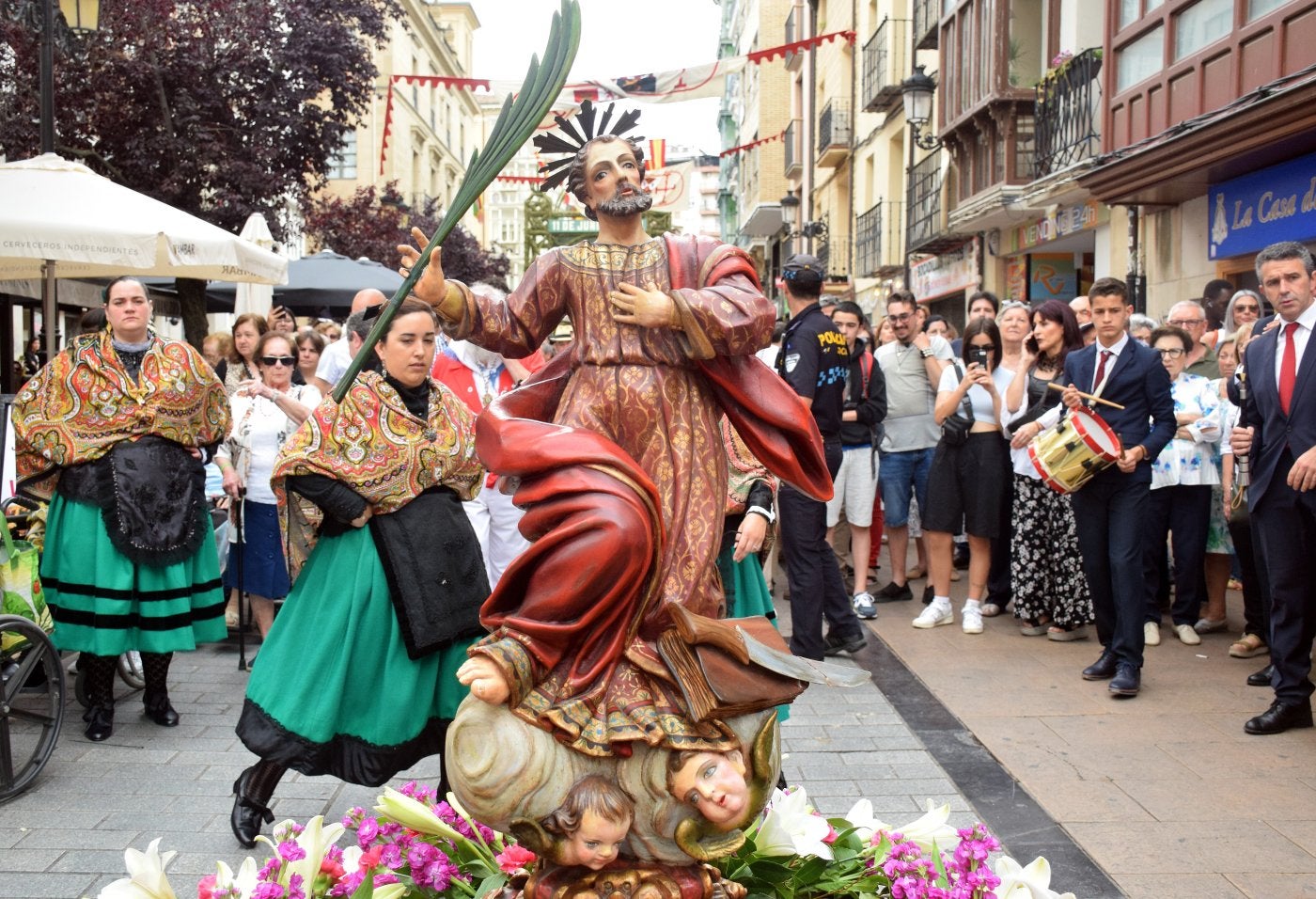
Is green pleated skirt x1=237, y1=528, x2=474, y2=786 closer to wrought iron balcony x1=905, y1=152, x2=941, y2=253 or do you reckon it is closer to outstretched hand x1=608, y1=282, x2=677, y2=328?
outstretched hand x1=608, y1=282, x2=677, y2=328

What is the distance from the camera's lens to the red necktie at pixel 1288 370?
17.7ft

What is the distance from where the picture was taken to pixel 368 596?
13.5 feet

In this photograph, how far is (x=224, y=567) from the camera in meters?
→ 7.70

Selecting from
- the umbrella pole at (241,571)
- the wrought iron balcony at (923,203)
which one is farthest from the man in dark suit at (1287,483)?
the wrought iron balcony at (923,203)

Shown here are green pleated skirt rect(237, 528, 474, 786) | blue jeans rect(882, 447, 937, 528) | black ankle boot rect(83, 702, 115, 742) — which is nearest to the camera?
green pleated skirt rect(237, 528, 474, 786)

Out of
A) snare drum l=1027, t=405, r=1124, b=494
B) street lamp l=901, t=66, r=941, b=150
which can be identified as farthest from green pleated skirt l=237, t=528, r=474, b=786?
street lamp l=901, t=66, r=941, b=150

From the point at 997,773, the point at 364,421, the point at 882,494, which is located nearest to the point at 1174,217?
the point at 882,494

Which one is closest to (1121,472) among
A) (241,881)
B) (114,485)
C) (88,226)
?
(241,881)

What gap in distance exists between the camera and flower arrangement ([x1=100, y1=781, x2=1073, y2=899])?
9.29 feet

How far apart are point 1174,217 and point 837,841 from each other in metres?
11.3

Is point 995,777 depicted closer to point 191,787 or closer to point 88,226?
point 191,787

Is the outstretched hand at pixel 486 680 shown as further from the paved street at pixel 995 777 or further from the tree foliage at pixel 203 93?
the tree foliage at pixel 203 93

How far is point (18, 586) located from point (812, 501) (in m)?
3.67

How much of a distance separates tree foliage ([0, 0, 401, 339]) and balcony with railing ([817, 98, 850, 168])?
13.5 m
